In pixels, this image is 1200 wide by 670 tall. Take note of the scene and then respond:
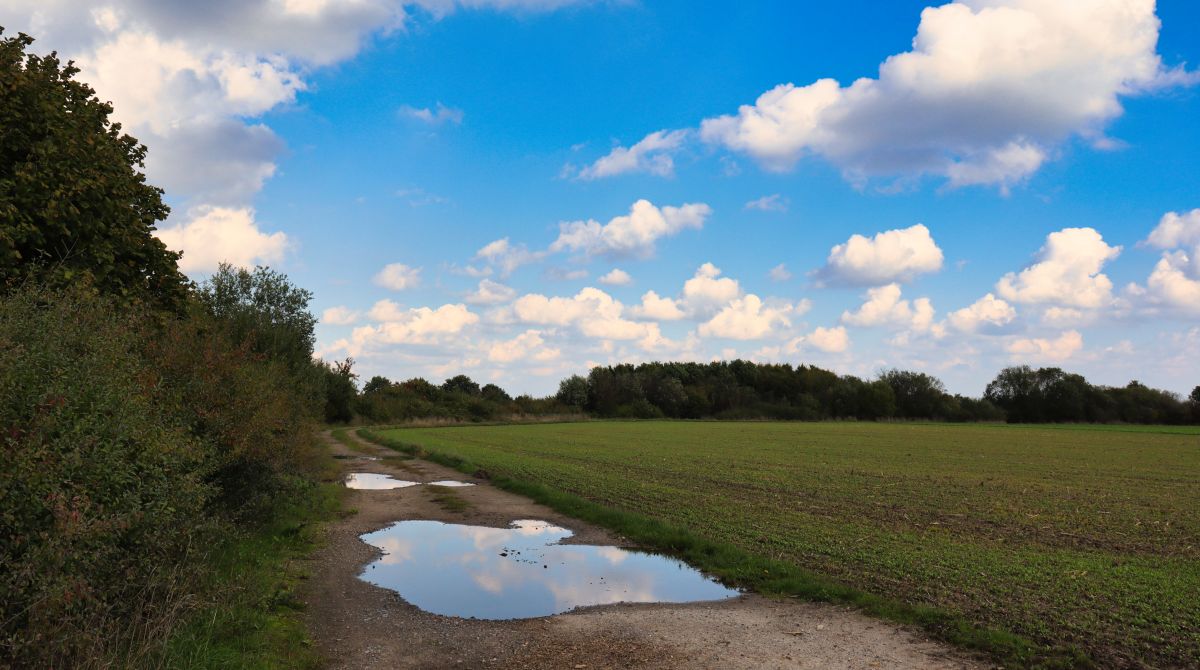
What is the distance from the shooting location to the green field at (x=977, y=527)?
9.17 meters

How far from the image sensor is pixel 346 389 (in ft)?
232

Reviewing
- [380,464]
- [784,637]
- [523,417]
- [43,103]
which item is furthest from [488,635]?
[523,417]

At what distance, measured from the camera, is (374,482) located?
87.2 ft

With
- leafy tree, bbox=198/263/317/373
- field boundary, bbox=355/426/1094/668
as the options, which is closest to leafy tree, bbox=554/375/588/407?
leafy tree, bbox=198/263/317/373

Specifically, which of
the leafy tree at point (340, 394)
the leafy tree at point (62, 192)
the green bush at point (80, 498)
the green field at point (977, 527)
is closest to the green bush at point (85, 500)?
the green bush at point (80, 498)

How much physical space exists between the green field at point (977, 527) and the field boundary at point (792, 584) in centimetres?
24

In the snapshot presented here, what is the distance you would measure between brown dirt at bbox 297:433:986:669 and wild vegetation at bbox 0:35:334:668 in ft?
2.73

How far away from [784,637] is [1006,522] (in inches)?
450

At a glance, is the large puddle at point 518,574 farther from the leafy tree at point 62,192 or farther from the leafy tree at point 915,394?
the leafy tree at point 915,394

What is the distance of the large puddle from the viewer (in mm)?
10453

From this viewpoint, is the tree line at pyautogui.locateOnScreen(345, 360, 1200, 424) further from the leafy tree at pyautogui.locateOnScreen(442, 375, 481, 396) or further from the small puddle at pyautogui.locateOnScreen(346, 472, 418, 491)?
the small puddle at pyautogui.locateOnScreen(346, 472, 418, 491)

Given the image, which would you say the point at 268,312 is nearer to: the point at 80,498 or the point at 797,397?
the point at 80,498

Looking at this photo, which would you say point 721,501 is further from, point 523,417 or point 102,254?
point 523,417

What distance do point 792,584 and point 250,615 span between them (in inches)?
299
